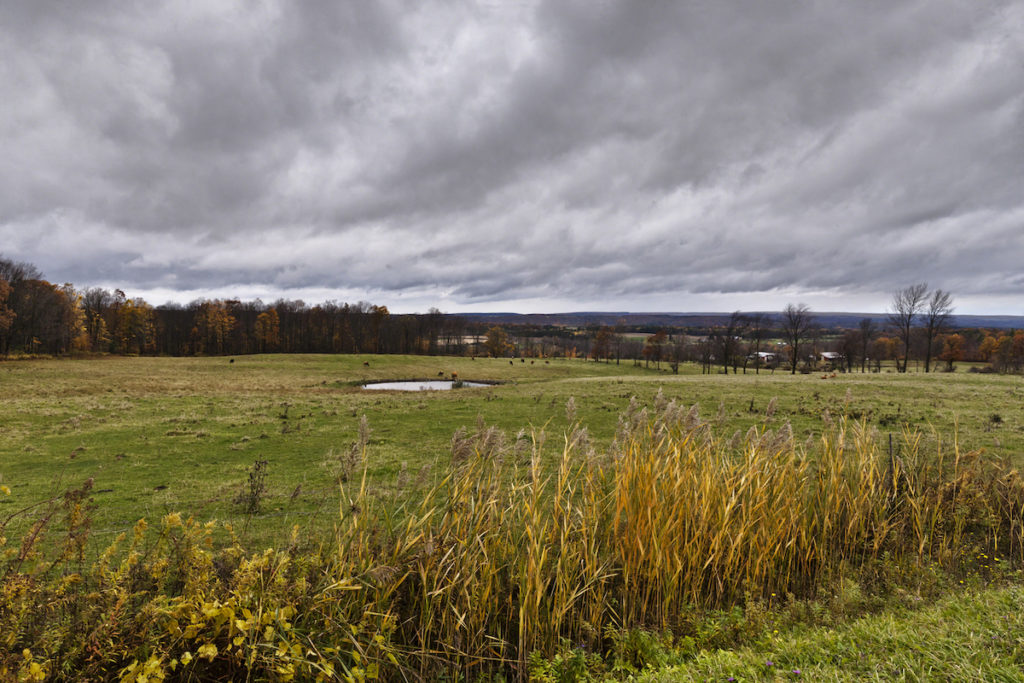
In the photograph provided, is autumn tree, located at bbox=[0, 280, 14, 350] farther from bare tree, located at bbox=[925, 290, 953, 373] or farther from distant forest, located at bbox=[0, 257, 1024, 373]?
bare tree, located at bbox=[925, 290, 953, 373]

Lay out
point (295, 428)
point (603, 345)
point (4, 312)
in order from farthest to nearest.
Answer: point (603, 345) → point (4, 312) → point (295, 428)

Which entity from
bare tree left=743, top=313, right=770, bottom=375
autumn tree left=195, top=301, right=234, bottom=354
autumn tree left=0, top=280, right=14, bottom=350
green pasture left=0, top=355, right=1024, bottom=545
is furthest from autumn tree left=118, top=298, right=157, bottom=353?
bare tree left=743, top=313, right=770, bottom=375

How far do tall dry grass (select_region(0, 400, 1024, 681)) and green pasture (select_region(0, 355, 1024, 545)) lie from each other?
55 cm

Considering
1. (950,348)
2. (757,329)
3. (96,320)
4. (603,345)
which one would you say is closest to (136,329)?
(96,320)

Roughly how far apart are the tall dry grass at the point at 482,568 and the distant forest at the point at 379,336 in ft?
197

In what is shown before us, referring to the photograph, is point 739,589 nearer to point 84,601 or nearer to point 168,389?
point 84,601

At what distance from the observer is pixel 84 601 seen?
10.5ft

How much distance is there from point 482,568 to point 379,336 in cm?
9306

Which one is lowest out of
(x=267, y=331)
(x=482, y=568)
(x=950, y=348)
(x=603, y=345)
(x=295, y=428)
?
(x=295, y=428)

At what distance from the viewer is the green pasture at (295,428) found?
7.20 metres

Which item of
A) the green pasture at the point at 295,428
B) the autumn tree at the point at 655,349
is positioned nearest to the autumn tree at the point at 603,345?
the autumn tree at the point at 655,349

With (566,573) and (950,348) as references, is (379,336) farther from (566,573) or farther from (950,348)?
(950,348)

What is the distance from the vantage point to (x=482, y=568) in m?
3.64

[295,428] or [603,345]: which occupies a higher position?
[603,345]
